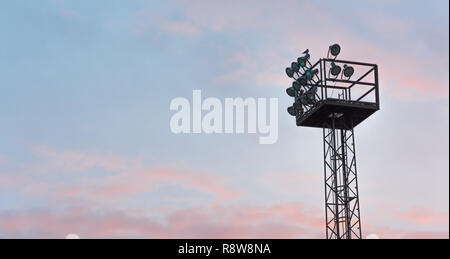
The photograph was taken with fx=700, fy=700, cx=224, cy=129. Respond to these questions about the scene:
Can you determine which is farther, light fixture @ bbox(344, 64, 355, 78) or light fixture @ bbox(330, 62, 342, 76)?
light fixture @ bbox(344, 64, 355, 78)

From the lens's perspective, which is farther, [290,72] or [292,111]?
[292,111]

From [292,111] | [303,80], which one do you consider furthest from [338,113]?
[292,111]

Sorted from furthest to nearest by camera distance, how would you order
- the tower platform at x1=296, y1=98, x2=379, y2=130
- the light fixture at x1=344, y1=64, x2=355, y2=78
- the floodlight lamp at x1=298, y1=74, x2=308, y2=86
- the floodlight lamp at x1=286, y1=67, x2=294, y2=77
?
the floodlight lamp at x1=286, y1=67, x2=294, y2=77 < the floodlight lamp at x1=298, y1=74, x2=308, y2=86 < the light fixture at x1=344, y1=64, x2=355, y2=78 < the tower platform at x1=296, y1=98, x2=379, y2=130

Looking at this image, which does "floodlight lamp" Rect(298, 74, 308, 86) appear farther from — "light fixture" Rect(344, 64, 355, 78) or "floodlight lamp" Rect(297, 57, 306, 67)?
"light fixture" Rect(344, 64, 355, 78)

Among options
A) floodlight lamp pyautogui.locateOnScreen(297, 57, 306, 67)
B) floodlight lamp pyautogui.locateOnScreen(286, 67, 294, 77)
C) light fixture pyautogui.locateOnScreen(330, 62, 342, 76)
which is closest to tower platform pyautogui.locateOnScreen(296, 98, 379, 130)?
light fixture pyautogui.locateOnScreen(330, 62, 342, 76)

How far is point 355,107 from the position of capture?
5781cm

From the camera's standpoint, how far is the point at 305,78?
196 ft

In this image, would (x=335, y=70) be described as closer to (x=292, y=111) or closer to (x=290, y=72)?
(x=290, y=72)

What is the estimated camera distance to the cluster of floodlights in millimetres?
58125
